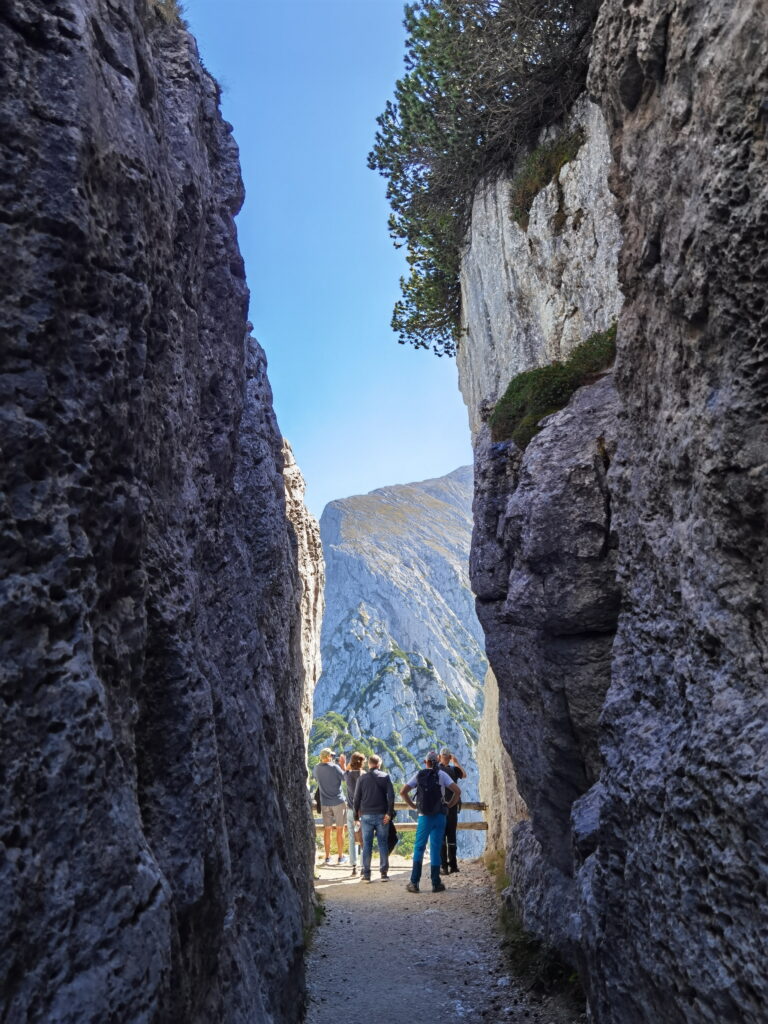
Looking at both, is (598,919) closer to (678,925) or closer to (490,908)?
(678,925)

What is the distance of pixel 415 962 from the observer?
40.0ft

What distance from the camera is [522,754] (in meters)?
12.5

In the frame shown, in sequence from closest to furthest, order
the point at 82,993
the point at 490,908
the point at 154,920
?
1. the point at 82,993
2. the point at 154,920
3. the point at 490,908

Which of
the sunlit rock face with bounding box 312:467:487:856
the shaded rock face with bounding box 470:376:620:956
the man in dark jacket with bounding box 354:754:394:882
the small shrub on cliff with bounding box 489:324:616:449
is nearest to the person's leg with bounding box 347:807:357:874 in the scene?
the man in dark jacket with bounding box 354:754:394:882

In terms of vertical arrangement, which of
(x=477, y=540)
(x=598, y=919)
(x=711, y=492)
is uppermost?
(x=477, y=540)

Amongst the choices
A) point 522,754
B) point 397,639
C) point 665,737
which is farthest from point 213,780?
point 397,639

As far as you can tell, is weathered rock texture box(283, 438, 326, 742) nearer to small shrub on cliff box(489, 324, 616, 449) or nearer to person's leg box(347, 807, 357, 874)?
person's leg box(347, 807, 357, 874)

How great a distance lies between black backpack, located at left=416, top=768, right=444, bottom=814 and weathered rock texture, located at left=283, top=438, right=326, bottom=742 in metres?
3.10

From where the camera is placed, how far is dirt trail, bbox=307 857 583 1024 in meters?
10.2

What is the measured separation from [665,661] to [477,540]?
677cm

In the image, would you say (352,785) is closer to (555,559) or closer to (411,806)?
(411,806)

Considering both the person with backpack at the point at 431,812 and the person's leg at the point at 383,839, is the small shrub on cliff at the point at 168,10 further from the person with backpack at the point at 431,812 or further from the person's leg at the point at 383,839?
the person's leg at the point at 383,839

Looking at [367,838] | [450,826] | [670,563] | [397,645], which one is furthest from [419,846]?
[397,645]

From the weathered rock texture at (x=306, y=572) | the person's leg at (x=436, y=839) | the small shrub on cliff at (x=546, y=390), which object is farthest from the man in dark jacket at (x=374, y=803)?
the small shrub on cliff at (x=546, y=390)
